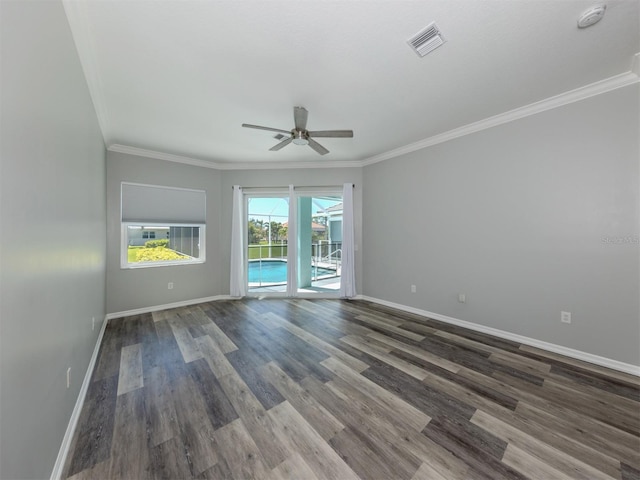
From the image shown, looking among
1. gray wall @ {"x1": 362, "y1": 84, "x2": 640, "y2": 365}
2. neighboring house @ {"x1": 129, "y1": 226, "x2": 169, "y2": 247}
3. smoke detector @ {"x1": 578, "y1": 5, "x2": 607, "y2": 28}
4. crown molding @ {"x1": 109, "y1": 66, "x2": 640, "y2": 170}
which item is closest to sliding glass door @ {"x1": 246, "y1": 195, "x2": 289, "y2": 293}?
crown molding @ {"x1": 109, "y1": 66, "x2": 640, "y2": 170}

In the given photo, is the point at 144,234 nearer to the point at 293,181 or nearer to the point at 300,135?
the point at 293,181

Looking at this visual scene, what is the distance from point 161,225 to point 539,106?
18.3 ft

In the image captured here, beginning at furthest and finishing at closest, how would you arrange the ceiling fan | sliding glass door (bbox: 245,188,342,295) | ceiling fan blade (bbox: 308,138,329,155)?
sliding glass door (bbox: 245,188,342,295) → ceiling fan blade (bbox: 308,138,329,155) → the ceiling fan

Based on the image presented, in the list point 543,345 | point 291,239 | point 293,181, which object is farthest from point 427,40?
point 291,239

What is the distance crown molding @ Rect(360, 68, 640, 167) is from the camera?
7.26 ft

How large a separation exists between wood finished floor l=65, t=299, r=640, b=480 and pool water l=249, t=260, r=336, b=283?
6.89 ft

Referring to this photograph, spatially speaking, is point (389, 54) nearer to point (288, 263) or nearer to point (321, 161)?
point (321, 161)

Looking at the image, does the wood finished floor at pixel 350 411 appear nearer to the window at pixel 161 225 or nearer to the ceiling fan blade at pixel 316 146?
the window at pixel 161 225

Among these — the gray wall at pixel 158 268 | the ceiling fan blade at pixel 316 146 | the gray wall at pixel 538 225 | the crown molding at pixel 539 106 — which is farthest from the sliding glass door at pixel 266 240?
the crown molding at pixel 539 106

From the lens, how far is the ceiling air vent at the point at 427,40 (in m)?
1.71

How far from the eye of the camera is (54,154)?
1.35 meters

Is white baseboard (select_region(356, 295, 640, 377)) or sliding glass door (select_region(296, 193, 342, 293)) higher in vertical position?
sliding glass door (select_region(296, 193, 342, 293))

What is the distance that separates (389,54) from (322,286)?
14.3 ft

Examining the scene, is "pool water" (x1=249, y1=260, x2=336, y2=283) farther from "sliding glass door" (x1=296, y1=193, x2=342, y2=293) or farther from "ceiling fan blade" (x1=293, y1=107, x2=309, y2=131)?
"ceiling fan blade" (x1=293, y1=107, x2=309, y2=131)
